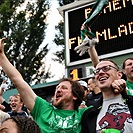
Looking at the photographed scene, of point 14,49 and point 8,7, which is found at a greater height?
point 8,7

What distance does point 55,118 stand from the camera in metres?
2.21

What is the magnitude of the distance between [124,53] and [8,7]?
373 inches

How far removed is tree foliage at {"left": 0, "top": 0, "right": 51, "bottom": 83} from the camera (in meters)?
15.2

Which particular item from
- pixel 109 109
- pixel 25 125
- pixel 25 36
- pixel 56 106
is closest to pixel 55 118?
pixel 56 106

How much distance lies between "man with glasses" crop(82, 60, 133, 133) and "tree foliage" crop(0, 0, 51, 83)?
12.9m

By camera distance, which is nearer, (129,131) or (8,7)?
(129,131)

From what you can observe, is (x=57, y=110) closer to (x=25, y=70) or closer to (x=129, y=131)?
(x=129, y=131)

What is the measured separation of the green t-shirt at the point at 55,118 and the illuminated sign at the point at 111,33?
16.4 ft

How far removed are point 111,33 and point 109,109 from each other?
5338 mm

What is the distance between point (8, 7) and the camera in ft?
49.6

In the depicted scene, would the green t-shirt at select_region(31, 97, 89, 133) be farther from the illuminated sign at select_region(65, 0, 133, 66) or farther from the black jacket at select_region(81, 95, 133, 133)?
the illuminated sign at select_region(65, 0, 133, 66)

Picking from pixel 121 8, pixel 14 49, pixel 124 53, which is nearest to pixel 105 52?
pixel 124 53

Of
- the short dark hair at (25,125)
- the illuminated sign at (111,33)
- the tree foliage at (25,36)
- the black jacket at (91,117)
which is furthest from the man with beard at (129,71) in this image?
the tree foliage at (25,36)

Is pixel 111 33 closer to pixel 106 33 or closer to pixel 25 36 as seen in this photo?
pixel 106 33
